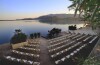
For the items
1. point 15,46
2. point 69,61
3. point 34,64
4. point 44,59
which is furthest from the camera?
point 15,46

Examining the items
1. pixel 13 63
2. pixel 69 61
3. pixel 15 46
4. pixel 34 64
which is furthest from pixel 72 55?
pixel 15 46

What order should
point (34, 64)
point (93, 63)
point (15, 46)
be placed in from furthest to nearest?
point (15, 46) < point (34, 64) < point (93, 63)

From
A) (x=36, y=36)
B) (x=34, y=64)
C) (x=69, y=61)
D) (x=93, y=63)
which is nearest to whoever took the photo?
(x=93, y=63)

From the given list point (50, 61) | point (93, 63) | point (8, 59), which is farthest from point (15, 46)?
point (93, 63)

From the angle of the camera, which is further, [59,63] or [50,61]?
[50,61]

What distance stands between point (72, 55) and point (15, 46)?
8175 mm

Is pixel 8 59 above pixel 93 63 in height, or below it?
below

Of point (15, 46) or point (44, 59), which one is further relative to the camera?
point (15, 46)

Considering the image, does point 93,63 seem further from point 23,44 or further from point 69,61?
point 23,44

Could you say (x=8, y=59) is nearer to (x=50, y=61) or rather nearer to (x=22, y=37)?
(x=50, y=61)

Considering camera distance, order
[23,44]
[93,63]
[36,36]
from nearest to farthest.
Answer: [93,63] < [23,44] < [36,36]

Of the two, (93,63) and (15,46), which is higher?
(93,63)

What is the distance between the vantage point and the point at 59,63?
573 inches

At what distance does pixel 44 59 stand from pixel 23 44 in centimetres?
785
